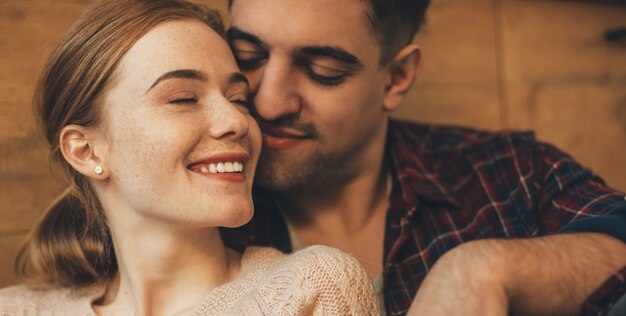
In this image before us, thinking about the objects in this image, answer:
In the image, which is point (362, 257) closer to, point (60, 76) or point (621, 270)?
point (621, 270)

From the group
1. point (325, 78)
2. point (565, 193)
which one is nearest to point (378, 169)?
point (325, 78)

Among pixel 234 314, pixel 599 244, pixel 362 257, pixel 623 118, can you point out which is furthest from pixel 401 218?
pixel 623 118

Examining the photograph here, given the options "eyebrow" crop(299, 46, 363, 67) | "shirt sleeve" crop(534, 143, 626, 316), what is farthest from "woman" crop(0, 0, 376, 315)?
"shirt sleeve" crop(534, 143, 626, 316)

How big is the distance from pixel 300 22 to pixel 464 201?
64 cm

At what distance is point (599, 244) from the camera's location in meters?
1.35

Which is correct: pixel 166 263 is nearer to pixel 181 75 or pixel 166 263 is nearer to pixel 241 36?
pixel 181 75

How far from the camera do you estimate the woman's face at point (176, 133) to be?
122 centimetres

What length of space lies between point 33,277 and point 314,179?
690 mm

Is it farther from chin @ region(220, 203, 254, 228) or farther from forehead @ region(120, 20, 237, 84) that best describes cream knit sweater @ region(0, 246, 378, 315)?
forehead @ region(120, 20, 237, 84)

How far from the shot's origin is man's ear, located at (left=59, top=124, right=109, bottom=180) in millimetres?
1309

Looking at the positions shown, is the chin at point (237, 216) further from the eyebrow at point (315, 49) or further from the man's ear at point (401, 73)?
the man's ear at point (401, 73)

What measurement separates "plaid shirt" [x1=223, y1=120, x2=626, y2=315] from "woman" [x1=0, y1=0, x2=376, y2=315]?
0.26 m

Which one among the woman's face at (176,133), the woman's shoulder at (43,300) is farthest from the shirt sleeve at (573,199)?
the woman's shoulder at (43,300)

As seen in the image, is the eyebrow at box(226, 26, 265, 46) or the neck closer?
the neck
